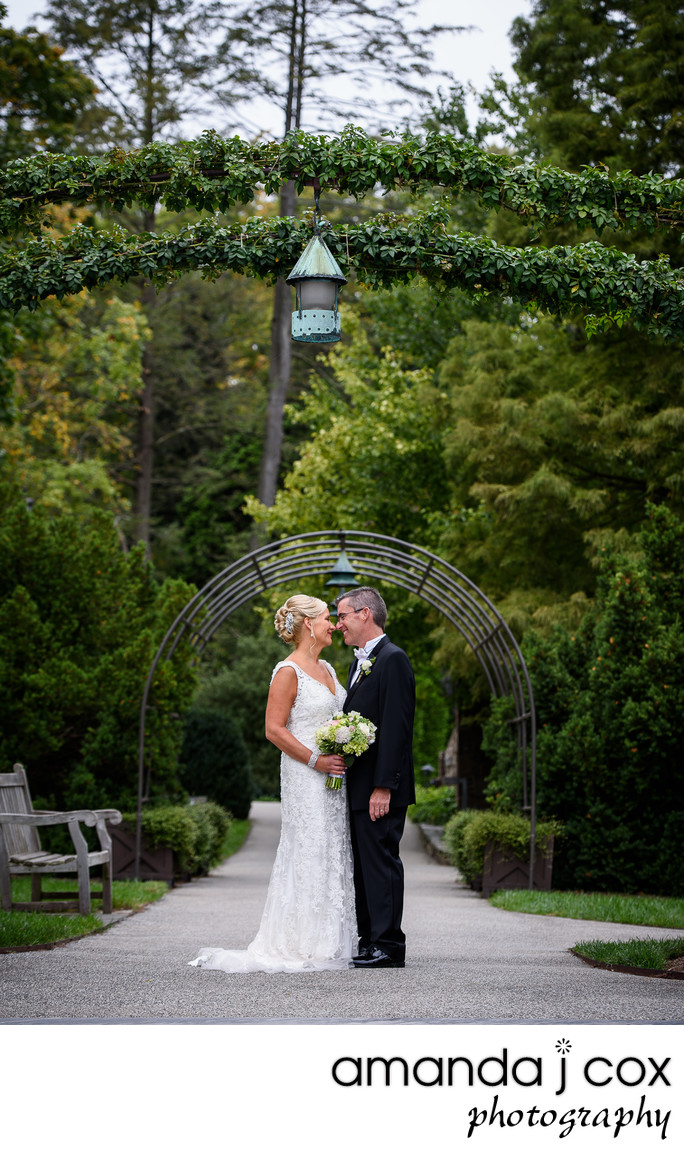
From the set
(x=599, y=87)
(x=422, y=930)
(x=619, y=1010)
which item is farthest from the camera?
(x=599, y=87)

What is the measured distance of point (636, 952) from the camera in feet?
23.2

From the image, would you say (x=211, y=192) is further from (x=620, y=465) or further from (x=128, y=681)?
(x=620, y=465)

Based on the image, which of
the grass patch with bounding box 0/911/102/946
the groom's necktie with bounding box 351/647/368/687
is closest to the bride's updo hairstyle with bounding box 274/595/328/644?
the groom's necktie with bounding box 351/647/368/687

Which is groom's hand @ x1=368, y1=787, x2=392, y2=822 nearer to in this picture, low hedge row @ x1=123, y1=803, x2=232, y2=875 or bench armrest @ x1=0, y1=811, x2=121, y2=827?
bench armrest @ x1=0, y1=811, x2=121, y2=827

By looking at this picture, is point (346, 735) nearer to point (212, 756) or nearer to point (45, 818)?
point (45, 818)

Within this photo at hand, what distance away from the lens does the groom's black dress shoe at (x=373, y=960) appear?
6867mm

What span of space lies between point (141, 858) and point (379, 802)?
257 inches

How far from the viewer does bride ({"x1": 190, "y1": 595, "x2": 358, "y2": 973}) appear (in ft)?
22.4

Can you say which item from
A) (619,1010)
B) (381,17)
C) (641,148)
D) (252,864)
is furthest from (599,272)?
(381,17)

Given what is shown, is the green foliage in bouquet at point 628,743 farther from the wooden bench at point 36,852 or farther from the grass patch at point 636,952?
the wooden bench at point 36,852

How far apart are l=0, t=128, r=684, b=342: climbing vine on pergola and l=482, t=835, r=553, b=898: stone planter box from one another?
6.90 metres

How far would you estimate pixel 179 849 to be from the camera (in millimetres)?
12773

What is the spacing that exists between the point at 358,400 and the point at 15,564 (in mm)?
12020

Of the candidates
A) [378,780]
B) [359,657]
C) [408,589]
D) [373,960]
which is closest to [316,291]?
[359,657]
